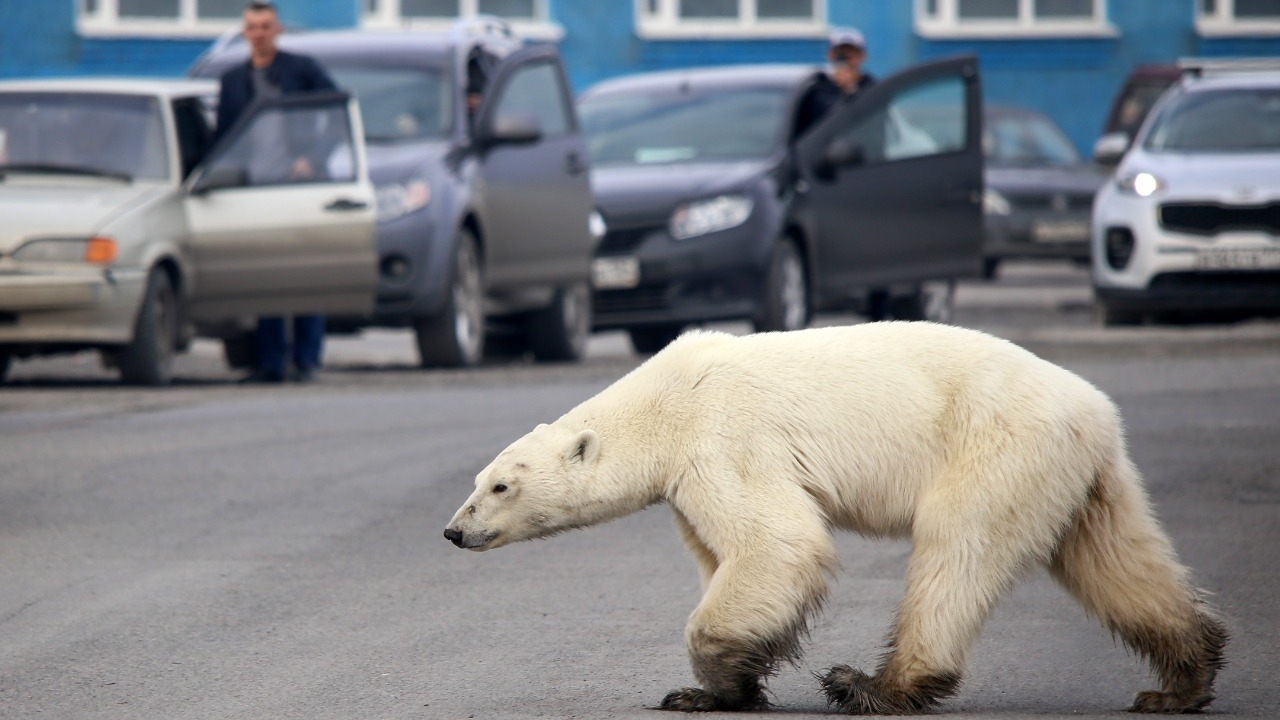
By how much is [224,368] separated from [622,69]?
14.9 m

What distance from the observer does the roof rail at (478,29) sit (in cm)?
1539

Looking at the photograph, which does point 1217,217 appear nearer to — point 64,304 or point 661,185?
point 661,185

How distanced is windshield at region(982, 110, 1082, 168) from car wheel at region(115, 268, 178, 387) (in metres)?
14.3

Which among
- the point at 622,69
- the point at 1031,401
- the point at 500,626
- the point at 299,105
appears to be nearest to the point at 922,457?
the point at 1031,401

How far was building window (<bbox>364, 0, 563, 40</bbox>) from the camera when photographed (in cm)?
3002

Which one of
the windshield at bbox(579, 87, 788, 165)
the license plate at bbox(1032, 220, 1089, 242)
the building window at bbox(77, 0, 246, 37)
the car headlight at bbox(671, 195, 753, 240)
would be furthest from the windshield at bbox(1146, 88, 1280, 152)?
the building window at bbox(77, 0, 246, 37)

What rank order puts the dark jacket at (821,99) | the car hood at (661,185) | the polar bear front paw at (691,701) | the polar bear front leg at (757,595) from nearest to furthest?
the polar bear front leg at (757,595) < the polar bear front paw at (691,701) < the car hood at (661,185) < the dark jacket at (821,99)

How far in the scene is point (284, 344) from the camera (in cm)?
1394

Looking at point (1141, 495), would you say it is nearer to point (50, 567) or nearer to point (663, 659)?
point (663, 659)

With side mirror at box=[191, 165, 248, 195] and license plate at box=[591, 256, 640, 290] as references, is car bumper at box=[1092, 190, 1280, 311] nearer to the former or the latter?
Answer: license plate at box=[591, 256, 640, 290]

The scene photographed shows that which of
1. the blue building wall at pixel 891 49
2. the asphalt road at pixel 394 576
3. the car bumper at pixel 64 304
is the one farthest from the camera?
the blue building wall at pixel 891 49

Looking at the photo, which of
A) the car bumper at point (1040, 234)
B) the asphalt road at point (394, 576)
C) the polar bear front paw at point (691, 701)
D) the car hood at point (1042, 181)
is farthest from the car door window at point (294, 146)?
the car hood at point (1042, 181)

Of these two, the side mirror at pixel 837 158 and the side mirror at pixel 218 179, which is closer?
the side mirror at pixel 218 179

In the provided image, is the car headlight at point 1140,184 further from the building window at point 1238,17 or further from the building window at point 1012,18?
the building window at point 1238,17
